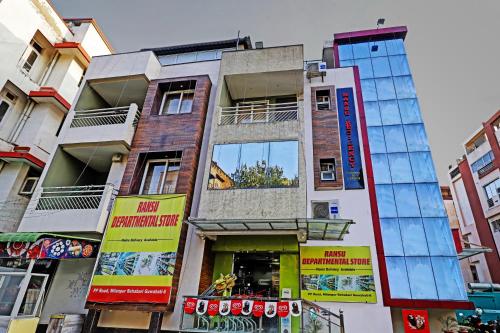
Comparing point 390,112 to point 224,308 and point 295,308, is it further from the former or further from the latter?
point 224,308

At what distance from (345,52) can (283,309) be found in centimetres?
1454

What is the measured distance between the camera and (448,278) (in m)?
10.2

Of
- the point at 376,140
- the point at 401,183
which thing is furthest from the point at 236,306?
the point at 376,140

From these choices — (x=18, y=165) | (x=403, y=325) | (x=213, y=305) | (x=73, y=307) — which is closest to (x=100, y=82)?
(x=18, y=165)

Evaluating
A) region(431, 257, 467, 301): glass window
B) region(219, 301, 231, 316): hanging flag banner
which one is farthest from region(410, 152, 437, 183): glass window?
region(219, 301, 231, 316): hanging flag banner

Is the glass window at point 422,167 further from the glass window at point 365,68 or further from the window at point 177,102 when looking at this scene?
the window at point 177,102

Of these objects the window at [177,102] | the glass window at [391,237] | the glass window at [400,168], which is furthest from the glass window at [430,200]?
the window at [177,102]

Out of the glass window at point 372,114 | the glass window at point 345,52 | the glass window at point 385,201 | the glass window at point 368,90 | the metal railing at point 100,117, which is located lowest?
the glass window at point 385,201

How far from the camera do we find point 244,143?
11461 mm

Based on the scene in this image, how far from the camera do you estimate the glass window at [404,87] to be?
1418cm

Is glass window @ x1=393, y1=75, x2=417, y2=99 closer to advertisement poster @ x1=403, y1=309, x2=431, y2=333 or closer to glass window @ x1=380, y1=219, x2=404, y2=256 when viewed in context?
glass window @ x1=380, y1=219, x2=404, y2=256

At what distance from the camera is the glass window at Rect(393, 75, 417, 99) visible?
14.2m

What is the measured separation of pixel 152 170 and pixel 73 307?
615cm

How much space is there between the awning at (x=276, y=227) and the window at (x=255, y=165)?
1.49 meters
